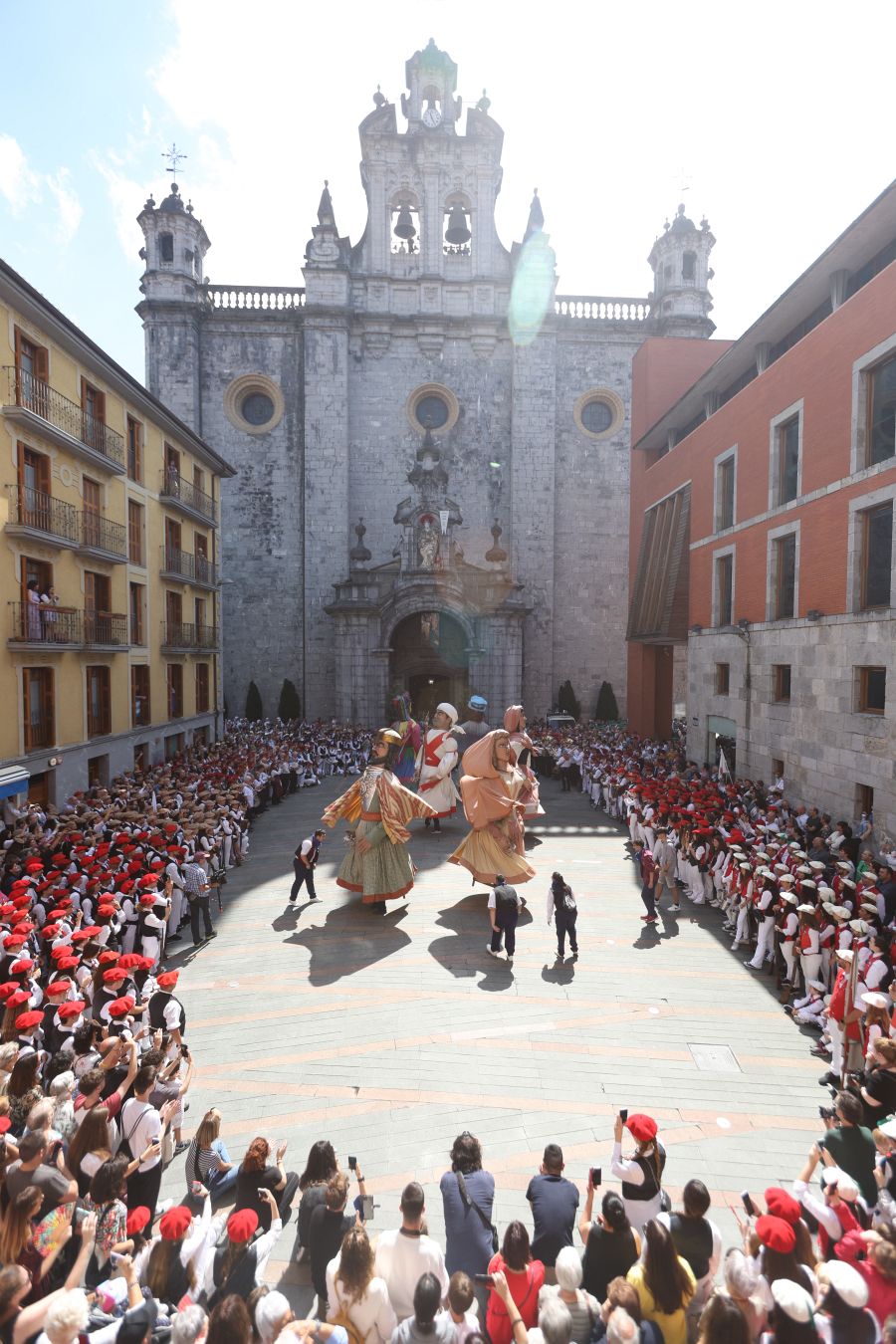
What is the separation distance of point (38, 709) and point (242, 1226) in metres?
14.9

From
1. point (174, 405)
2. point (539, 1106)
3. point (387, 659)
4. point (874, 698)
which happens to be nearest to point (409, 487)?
point (387, 659)

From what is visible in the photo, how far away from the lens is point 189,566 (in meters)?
24.3

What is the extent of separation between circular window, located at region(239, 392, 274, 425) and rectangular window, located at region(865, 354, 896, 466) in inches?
1027

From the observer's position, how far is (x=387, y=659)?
2923cm

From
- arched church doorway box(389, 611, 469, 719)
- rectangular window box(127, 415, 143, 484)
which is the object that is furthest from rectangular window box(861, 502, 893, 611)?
rectangular window box(127, 415, 143, 484)

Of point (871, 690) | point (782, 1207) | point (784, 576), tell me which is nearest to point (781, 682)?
point (784, 576)

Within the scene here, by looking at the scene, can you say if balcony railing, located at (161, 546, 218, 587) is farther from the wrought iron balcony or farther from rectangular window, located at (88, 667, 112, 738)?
rectangular window, located at (88, 667, 112, 738)

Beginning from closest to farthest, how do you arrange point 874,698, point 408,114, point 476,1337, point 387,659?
point 476,1337, point 874,698, point 387,659, point 408,114

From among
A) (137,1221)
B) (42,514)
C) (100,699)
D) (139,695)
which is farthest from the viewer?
(139,695)

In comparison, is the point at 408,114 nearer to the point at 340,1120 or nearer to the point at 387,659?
the point at 387,659

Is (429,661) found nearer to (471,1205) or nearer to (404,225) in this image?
(404,225)

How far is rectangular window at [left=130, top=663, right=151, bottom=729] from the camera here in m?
20.3

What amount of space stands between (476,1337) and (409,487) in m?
31.0

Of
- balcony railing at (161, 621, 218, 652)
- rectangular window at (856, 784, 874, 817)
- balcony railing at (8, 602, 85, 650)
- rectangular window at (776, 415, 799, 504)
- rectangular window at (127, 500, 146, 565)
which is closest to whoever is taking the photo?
rectangular window at (856, 784, 874, 817)
